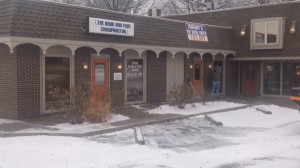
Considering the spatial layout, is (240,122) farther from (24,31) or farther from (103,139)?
(24,31)

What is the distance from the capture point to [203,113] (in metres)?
16.4

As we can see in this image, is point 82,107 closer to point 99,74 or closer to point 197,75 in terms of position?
point 99,74

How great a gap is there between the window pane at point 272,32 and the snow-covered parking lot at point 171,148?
10.2 metres

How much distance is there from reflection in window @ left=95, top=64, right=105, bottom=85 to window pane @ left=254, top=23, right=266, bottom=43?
10.7m

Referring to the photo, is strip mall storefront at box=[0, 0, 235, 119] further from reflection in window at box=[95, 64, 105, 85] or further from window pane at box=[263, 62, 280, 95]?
window pane at box=[263, 62, 280, 95]

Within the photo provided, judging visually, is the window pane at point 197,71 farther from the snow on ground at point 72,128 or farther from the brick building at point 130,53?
the snow on ground at point 72,128

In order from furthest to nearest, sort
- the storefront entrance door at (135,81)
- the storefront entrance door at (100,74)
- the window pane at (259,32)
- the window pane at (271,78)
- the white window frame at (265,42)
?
the window pane at (271,78), the window pane at (259,32), the white window frame at (265,42), the storefront entrance door at (135,81), the storefront entrance door at (100,74)

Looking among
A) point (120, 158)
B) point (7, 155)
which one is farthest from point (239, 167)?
point (7, 155)

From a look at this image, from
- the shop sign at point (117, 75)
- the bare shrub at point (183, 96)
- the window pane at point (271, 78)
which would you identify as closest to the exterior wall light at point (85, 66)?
the shop sign at point (117, 75)

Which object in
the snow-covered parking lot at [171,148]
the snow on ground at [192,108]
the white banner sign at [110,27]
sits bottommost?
the snow-covered parking lot at [171,148]

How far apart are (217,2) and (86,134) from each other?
38282mm

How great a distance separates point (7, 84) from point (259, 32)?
1501 cm

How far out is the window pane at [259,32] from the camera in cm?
2384

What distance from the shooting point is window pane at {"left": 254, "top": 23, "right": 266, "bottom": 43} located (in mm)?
23844
